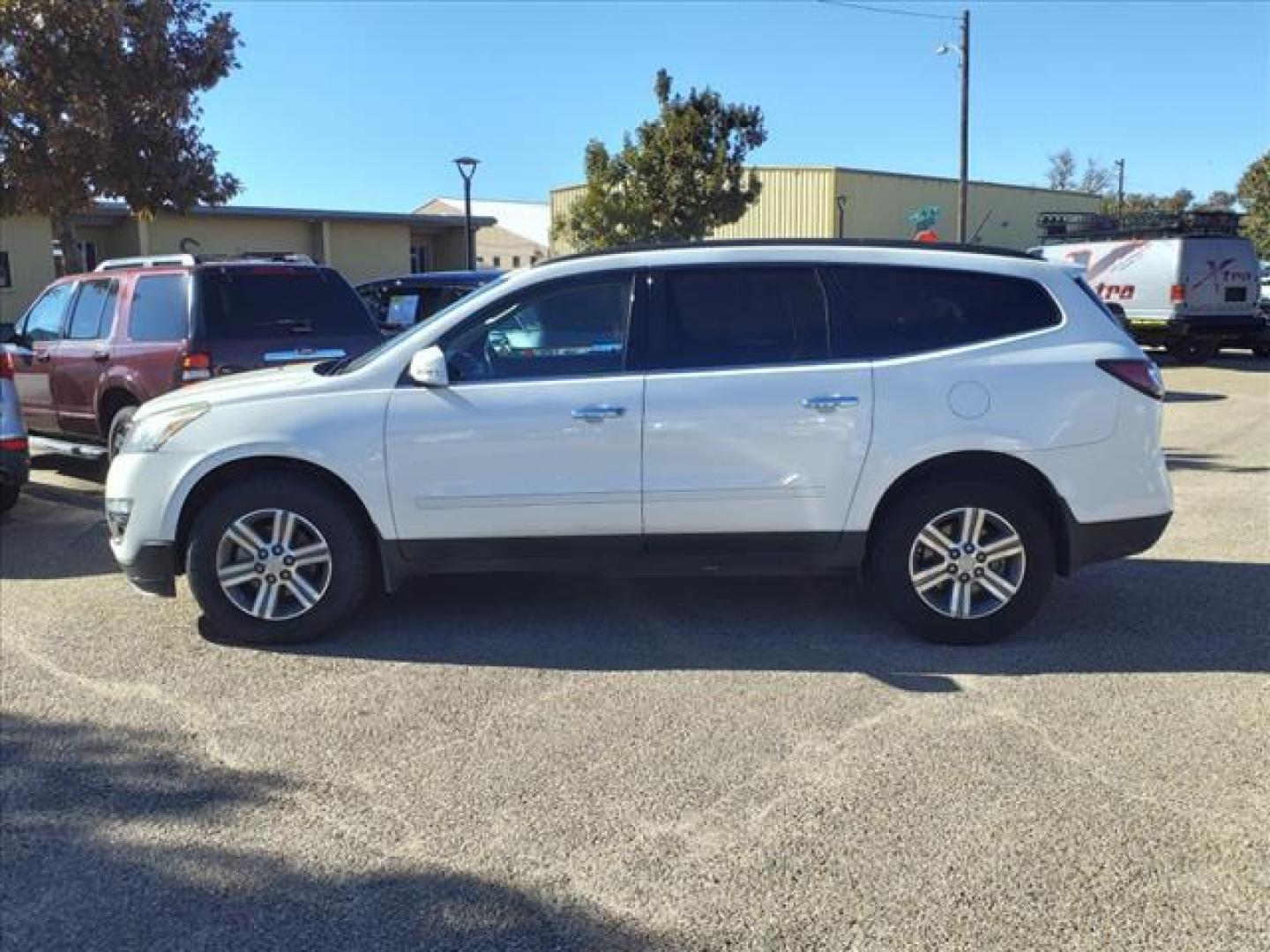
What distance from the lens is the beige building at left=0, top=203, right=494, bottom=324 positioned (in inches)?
955

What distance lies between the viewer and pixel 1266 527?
746 cm

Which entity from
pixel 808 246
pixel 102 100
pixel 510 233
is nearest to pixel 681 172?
pixel 102 100

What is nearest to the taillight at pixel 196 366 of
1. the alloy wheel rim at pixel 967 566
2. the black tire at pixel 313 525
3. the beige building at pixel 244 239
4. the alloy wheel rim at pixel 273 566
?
the black tire at pixel 313 525

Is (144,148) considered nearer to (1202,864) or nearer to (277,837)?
(277,837)

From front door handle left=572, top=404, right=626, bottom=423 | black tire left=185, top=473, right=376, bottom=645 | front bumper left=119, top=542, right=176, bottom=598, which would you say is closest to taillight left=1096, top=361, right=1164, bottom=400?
front door handle left=572, top=404, right=626, bottom=423

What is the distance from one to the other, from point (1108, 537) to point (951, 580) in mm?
753

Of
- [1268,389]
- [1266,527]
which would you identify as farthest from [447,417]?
[1268,389]

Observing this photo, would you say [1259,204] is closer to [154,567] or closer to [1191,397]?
[1191,397]

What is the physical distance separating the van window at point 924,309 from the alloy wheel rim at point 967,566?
849 mm

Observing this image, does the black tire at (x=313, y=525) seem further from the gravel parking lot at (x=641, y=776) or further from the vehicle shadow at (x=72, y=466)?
the vehicle shadow at (x=72, y=466)

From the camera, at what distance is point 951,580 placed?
5.02 meters

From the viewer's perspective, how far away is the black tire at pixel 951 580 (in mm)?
4969

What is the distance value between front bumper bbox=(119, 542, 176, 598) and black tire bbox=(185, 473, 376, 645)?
83 millimetres

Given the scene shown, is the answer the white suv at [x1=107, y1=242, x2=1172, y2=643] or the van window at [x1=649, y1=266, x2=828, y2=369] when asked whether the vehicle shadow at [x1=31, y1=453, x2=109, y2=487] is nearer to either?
the white suv at [x1=107, y1=242, x2=1172, y2=643]
